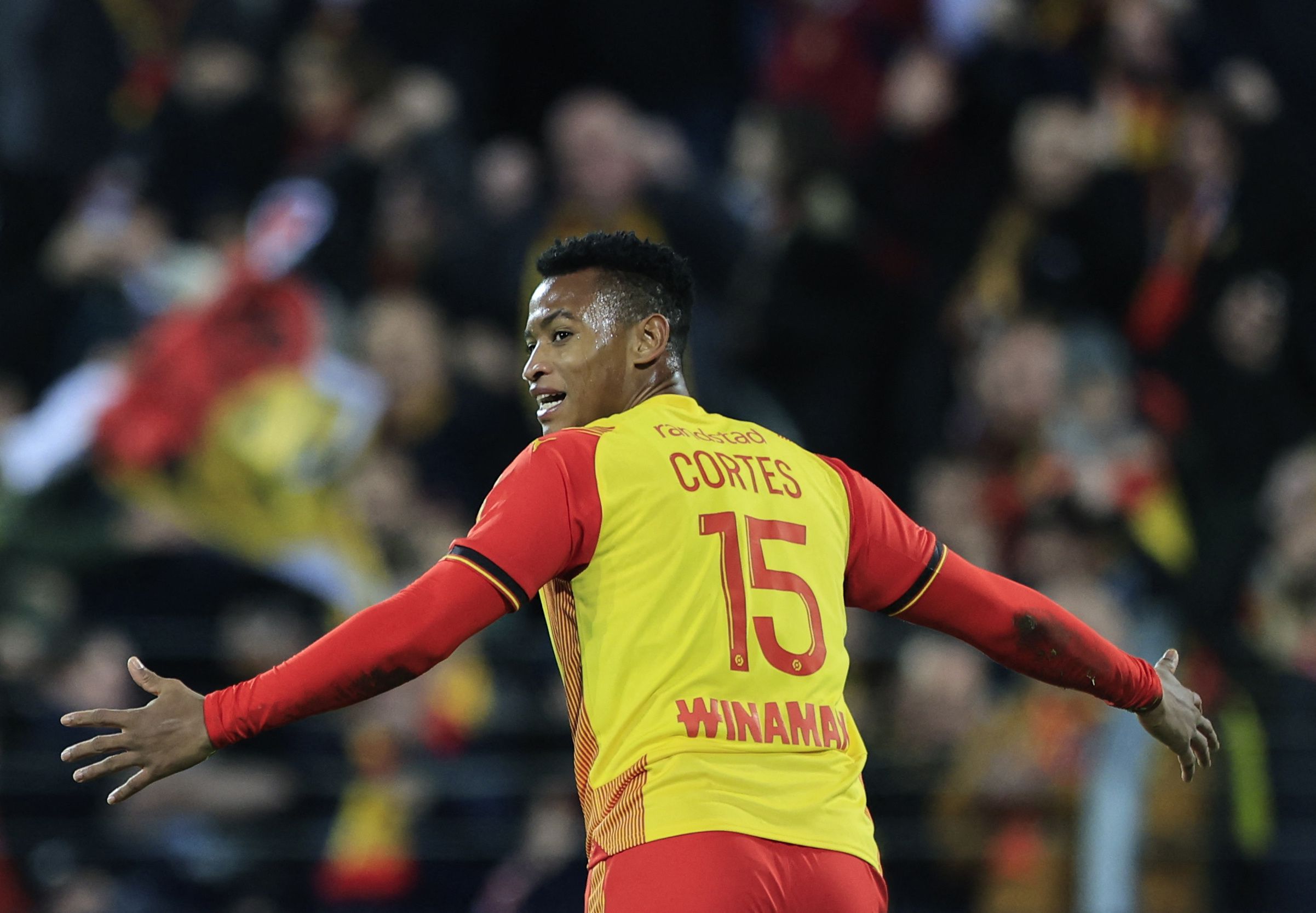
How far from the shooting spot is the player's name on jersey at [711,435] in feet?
10.3

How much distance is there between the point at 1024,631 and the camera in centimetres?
332

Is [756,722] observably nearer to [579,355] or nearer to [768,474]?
[768,474]

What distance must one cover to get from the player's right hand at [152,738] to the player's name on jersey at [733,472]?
92 centimetres

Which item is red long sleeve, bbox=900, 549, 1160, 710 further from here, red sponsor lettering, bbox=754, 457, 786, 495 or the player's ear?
the player's ear

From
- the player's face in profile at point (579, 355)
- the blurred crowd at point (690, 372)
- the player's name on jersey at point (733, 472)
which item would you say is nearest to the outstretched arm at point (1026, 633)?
the player's name on jersey at point (733, 472)

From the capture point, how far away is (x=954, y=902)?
5.93m

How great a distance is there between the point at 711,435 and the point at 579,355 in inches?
12.4

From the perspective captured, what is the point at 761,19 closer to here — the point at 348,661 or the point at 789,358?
the point at 789,358

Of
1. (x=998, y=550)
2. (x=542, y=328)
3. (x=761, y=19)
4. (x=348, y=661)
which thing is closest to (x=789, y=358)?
(x=998, y=550)

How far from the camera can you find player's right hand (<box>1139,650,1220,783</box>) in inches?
136

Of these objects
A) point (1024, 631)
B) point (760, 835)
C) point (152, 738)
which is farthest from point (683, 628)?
point (152, 738)

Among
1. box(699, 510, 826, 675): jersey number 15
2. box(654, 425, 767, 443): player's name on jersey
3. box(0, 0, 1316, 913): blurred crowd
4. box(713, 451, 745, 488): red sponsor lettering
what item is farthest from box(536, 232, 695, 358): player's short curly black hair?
box(0, 0, 1316, 913): blurred crowd

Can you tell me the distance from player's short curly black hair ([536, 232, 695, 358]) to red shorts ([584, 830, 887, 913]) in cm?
105

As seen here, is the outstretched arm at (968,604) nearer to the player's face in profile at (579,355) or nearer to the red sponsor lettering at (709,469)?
the red sponsor lettering at (709,469)
